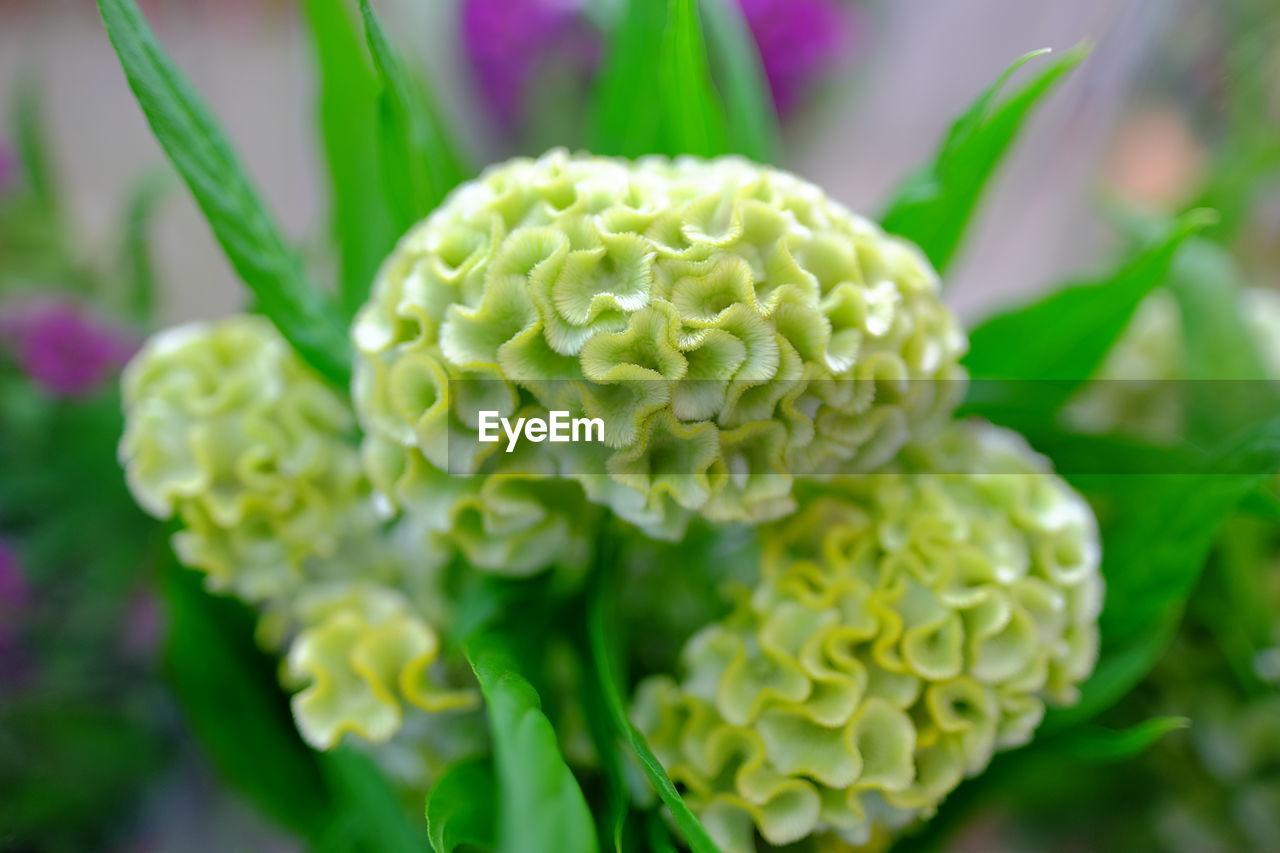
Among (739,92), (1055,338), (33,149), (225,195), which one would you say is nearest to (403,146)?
(225,195)

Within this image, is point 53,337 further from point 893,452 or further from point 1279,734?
point 1279,734

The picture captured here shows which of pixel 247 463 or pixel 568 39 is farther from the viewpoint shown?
pixel 568 39

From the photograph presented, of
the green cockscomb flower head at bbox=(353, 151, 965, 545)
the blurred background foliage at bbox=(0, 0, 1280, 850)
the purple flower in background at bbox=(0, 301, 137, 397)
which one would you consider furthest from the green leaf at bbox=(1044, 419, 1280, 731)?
the purple flower in background at bbox=(0, 301, 137, 397)

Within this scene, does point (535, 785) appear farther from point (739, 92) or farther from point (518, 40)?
point (518, 40)

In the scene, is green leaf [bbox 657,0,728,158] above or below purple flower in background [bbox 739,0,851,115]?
above

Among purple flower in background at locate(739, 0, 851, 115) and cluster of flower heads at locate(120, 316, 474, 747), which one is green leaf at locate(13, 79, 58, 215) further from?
purple flower in background at locate(739, 0, 851, 115)

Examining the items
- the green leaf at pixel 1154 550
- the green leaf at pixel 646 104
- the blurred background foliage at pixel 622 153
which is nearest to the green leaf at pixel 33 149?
the blurred background foliage at pixel 622 153
